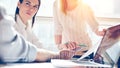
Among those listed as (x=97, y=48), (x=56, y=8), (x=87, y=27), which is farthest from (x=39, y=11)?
(x=97, y=48)

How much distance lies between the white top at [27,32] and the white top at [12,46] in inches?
1.0

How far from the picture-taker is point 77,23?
1.31 metres

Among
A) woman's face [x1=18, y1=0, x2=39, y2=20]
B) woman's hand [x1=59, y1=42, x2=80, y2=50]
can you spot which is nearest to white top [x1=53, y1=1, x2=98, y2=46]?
woman's hand [x1=59, y1=42, x2=80, y2=50]

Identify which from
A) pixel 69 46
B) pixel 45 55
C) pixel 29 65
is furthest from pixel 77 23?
pixel 29 65

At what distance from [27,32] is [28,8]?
146 mm

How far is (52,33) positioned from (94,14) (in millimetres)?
297

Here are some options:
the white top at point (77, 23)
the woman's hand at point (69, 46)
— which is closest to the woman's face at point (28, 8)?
the white top at point (77, 23)

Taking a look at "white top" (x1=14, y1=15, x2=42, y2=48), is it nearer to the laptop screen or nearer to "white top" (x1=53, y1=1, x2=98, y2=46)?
"white top" (x1=53, y1=1, x2=98, y2=46)

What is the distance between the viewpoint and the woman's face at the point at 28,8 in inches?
48.7

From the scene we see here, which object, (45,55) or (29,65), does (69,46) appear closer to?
(45,55)

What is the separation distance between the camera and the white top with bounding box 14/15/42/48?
1229 millimetres

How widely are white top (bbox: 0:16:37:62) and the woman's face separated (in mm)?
80

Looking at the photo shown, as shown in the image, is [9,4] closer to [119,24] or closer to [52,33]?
[52,33]

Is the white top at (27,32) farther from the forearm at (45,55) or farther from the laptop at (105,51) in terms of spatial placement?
the laptop at (105,51)
